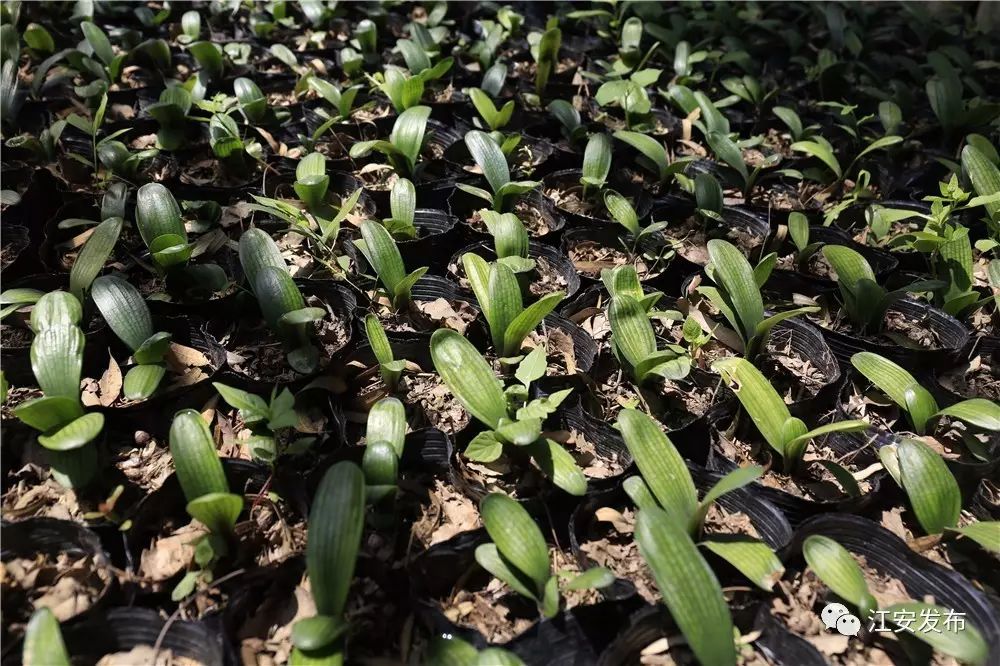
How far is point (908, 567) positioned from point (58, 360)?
57.4 inches

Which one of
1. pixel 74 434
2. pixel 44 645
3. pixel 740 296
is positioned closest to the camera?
pixel 44 645

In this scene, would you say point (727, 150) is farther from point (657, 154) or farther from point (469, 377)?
point (469, 377)

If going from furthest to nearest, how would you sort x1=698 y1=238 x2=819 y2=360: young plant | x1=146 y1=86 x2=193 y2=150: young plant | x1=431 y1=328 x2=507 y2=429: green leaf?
1. x1=146 y1=86 x2=193 y2=150: young plant
2. x1=698 y1=238 x2=819 y2=360: young plant
3. x1=431 y1=328 x2=507 y2=429: green leaf

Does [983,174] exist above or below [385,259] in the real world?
above

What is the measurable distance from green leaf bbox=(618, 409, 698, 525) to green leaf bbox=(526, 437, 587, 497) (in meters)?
A: 0.10

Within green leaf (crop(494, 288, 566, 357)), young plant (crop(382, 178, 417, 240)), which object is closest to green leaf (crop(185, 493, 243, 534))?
green leaf (crop(494, 288, 566, 357))

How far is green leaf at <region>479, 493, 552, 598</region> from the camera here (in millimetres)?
987

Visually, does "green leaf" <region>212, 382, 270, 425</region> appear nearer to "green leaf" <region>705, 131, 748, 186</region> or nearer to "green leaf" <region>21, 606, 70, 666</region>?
"green leaf" <region>21, 606, 70, 666</region>

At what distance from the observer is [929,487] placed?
1.10 metres

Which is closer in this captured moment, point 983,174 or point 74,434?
point 74,434

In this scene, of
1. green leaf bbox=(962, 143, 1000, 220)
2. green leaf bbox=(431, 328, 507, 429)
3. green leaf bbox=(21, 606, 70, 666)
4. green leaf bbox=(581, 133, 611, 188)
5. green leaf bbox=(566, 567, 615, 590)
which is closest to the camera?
green leaf bbox=(21, 606, 70, 666)

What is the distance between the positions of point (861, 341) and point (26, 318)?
1835mm

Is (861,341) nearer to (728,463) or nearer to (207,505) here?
(728,463)

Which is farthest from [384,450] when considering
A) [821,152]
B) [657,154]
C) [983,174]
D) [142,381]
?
[983,174]
